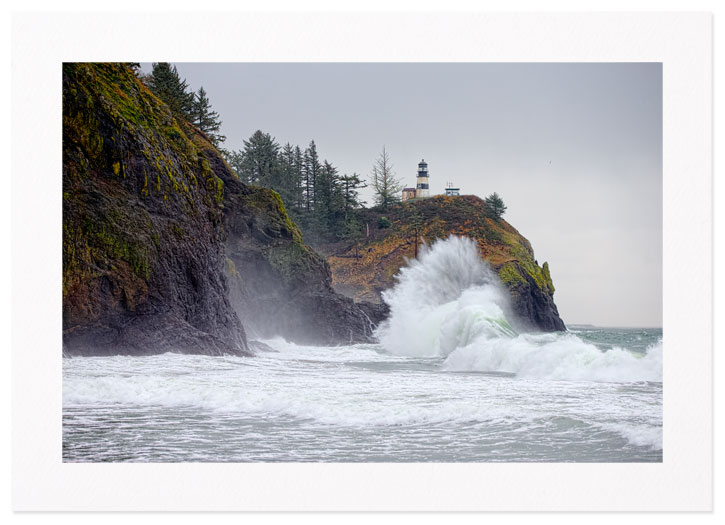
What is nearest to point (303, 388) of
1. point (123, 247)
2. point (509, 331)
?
point (123, 247)

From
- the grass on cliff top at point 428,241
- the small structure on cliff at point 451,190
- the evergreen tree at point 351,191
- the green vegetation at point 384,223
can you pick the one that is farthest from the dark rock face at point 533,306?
the evergreen tree at point 351,191

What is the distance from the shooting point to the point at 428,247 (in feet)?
166

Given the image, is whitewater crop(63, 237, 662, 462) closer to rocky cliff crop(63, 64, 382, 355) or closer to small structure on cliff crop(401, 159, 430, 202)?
rocky cliff crop(63, 64, 382, 355)

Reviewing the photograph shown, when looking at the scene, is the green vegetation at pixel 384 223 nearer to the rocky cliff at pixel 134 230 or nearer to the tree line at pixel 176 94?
the tree line at pixel 176 94

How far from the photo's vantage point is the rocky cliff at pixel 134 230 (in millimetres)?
13812

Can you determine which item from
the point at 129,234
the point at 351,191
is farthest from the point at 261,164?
the point at 129,234

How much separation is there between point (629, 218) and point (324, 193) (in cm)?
→ 4887

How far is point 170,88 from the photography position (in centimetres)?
2912

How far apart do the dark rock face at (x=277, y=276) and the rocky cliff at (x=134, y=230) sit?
20.2 ft

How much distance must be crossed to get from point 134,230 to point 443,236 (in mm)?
39308

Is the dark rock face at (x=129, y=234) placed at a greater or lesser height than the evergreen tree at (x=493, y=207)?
lesser
